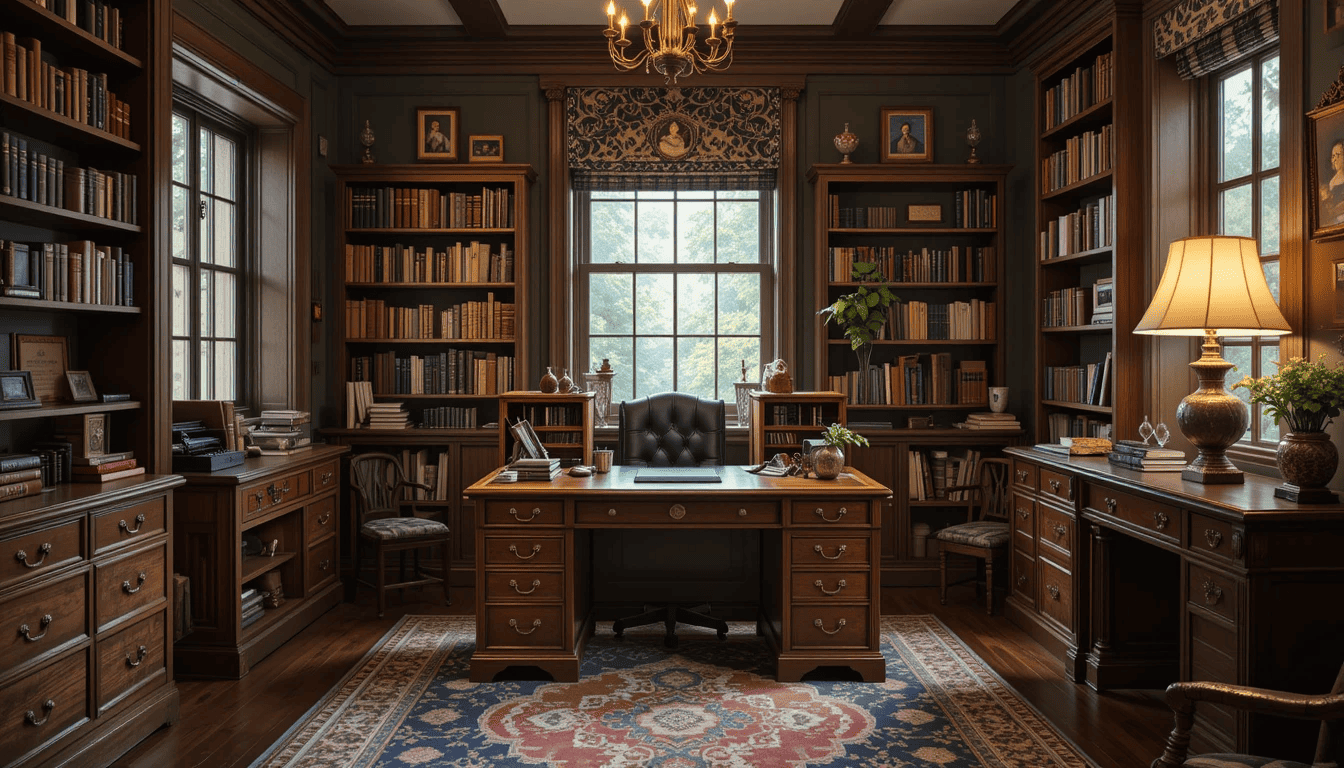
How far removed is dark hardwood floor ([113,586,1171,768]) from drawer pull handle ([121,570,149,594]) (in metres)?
0.53

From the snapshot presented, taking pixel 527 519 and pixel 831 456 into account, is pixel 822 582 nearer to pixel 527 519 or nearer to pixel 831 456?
pixel 831 456

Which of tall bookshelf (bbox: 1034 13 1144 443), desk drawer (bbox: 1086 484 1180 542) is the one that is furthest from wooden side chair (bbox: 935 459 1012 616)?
desk drawer (bbox: 1086 484 1180 542)

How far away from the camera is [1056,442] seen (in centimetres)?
528

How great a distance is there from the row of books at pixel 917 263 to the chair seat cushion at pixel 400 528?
9.30 ft

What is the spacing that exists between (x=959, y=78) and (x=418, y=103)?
3460 mm

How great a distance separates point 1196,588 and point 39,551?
→ 143 inches

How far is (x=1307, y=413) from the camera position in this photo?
9.53 ft

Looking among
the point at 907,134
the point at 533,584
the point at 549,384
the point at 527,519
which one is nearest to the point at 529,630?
the point at 533,584

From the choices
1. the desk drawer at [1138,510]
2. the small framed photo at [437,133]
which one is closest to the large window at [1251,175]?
the desk drawer at [1138,510]

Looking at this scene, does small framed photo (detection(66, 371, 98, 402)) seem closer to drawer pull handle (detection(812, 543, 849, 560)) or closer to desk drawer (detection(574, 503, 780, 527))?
desk drawer (detection(574, 503, 780, 527))

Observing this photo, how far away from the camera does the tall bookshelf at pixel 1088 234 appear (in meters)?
4.41

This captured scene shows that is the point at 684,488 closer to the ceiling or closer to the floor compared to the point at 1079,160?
closer to the floor

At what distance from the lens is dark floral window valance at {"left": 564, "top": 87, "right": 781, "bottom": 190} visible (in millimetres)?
5926

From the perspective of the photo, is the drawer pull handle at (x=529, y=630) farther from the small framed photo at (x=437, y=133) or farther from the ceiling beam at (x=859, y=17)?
the ceiling beam at (x=859, y=17)
